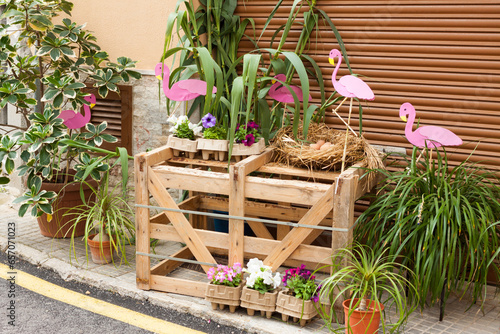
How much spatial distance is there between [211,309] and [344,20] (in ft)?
9.02

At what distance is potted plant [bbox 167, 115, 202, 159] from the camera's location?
184 inches

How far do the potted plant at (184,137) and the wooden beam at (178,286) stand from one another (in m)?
1.01

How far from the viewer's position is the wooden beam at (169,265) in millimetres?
4734

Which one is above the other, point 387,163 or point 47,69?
point 47,69

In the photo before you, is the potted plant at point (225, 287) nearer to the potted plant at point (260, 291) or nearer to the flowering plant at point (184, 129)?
the potted plant at point (260, 291)

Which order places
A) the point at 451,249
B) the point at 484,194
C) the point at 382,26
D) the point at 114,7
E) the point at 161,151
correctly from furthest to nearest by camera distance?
the point at 114,7 < the point at 382,26 < the point at 161,151 < the point at 484,194 < the point at 451,249

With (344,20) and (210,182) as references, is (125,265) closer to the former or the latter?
(210,182)

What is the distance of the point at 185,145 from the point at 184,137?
139mm

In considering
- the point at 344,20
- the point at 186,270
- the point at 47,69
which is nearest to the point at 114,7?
the point at 47,69

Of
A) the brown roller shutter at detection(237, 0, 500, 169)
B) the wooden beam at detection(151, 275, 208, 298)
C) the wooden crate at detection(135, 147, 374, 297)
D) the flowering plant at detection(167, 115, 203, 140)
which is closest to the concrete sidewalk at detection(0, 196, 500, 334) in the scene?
the wooden beam at detection(151, 275, 208, 298)

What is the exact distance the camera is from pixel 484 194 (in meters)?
4.27

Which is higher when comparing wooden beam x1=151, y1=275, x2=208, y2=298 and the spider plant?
the spider plant

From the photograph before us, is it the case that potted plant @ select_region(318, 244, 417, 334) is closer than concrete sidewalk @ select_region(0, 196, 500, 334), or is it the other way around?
potted plant @ select_region(318, 244, 417, 334)

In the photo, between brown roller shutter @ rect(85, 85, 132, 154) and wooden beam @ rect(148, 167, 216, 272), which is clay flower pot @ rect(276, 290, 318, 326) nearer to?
wooden beam @ rect(148, 167, 216, 272)
